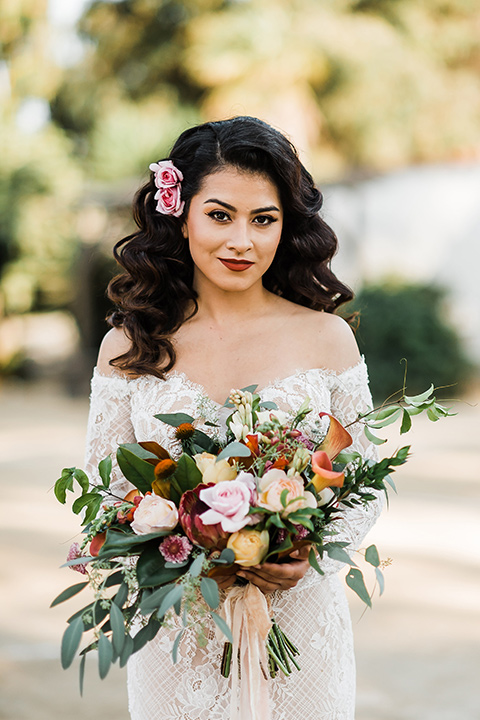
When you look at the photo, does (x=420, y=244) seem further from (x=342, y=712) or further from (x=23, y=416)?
(x=342, y=712)

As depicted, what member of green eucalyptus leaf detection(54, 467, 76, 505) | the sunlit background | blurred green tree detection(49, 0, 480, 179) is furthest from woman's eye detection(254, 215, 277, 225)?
blurred green tree detection(49, 0, 480, 179)

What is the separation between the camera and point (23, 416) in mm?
12672

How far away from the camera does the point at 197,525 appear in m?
1.78

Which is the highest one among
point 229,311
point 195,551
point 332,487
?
point 229,311

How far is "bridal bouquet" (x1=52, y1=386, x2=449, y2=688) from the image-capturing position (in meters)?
1.73

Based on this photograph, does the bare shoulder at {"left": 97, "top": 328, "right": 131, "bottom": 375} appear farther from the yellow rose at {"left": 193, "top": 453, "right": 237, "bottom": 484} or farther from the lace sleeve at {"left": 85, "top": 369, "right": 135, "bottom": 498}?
the yellow rose at {"left": 193, "top": 453, "right": 237, "bottom": 484}

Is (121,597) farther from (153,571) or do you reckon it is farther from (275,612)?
(275,612)

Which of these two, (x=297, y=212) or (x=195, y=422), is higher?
(x=297, y=212)

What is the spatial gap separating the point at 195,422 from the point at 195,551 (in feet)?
1.54

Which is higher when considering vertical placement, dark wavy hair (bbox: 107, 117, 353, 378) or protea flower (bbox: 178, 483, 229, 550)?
dark wavy hair (bbox: 107, 117, 353, 378)

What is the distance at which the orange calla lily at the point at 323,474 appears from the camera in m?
1.79

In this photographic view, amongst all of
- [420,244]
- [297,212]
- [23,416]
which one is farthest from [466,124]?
[297,212]

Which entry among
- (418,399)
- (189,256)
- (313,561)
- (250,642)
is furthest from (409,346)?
(313,561)

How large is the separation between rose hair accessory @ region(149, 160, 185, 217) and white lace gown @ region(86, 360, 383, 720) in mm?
446
